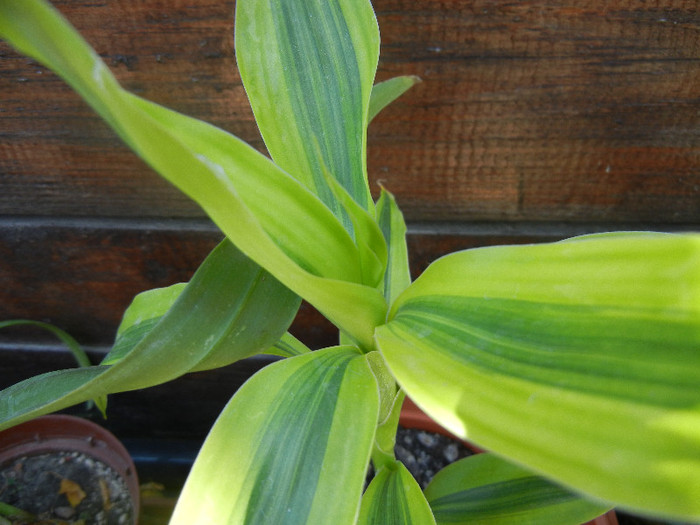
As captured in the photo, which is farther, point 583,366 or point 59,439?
point 59,439

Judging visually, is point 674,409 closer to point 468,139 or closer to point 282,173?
point 282,173

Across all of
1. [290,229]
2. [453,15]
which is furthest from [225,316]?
[453,15]

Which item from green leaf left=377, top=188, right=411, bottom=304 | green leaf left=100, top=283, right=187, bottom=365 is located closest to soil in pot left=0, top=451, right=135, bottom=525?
green leaf left=100, top=283, right=187, bottom=365

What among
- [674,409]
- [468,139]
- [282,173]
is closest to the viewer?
[674,409]

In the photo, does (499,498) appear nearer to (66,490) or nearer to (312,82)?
(312,82)

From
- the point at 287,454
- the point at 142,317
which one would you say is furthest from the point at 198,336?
the point at 142,317

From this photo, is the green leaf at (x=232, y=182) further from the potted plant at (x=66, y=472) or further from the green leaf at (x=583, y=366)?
the potted plant at (x=66, y=472)
